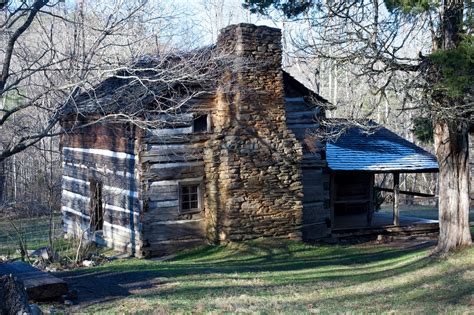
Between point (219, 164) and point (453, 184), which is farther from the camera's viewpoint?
point (219, 164)

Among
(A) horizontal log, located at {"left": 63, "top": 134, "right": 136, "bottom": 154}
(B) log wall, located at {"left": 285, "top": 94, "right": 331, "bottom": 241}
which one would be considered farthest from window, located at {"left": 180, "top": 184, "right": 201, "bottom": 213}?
(B) log wall, located at {"left": 285, "top": 94, "right": 331, "bottom": 241}

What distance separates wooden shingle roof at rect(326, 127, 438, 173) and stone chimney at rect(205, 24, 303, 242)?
2.82 m

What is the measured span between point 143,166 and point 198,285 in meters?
6.05

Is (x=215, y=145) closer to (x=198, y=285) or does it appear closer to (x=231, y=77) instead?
(x=231, y=77)

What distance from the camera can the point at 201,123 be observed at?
17.4 metres

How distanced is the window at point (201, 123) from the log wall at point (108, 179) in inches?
69.9

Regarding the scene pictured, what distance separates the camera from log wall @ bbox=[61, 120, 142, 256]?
1702cm

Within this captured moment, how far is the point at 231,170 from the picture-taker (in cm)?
1652

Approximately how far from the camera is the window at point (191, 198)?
17266 mm

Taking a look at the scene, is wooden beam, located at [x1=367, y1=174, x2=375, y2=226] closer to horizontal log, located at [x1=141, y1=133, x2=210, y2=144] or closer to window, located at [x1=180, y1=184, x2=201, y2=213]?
window, located at [x1=180, y1=184, x2=201, y2=213]

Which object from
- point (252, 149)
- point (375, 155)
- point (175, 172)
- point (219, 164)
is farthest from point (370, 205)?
point (175, 172)

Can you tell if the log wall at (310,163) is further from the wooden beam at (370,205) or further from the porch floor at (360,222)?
the wooden beam at (370,205)

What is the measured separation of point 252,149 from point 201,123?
1803 millimetres

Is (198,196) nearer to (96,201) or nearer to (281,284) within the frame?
(96,201)
